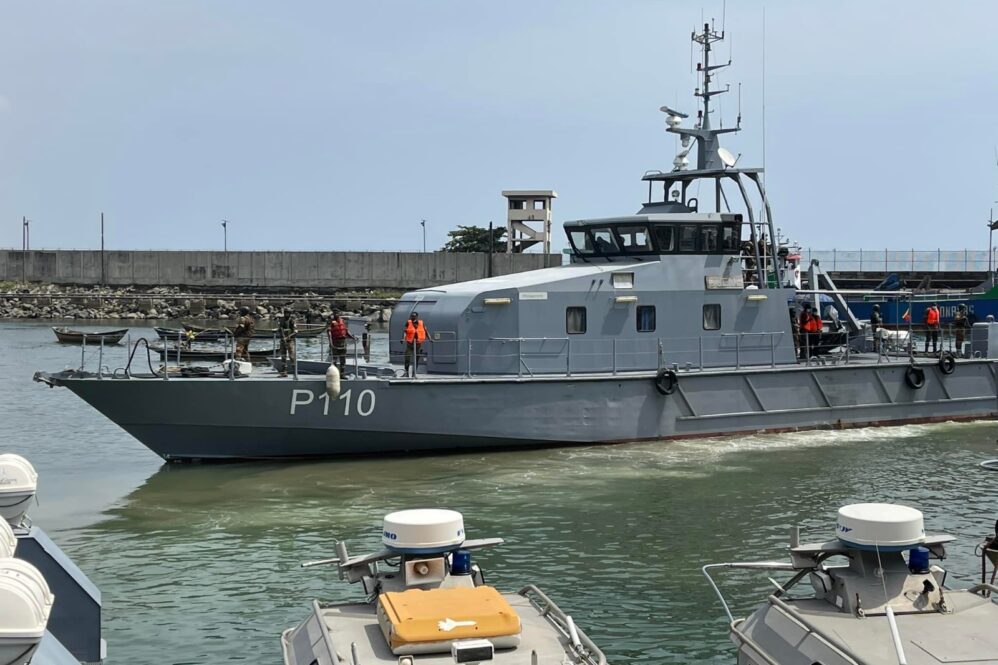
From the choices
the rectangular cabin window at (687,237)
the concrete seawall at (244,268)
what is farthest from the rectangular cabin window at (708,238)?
the concrete seawall at (244,268)

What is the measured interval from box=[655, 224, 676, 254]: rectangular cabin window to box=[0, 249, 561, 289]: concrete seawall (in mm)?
44981

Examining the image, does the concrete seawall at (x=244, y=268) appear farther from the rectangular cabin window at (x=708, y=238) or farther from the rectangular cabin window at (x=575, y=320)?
the rectangular cabin window at (x=575, y=320)

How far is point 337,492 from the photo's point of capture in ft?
50.1

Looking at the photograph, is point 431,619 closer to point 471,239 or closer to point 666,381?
point 666,381

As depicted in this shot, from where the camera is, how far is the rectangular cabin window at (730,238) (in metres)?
20.0

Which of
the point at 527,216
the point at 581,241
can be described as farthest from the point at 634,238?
the point at 527,216

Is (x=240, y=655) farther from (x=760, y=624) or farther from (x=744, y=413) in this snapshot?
(x=744, y=413)

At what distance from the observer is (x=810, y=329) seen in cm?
2097

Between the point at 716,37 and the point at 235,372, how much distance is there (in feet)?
40.2

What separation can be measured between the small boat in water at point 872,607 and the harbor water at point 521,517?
6.30 ft

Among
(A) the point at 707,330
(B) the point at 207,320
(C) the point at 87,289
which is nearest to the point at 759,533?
(A) the point at 707,330

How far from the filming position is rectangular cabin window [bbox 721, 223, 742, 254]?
65.6ft

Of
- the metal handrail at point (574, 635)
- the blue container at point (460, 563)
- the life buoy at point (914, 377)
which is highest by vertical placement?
the life buoy at point (914, 377)

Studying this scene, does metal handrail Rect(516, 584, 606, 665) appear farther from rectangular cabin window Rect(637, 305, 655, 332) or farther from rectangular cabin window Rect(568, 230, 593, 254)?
rectangular cabin window Rect(568, 230, 593, 254)
